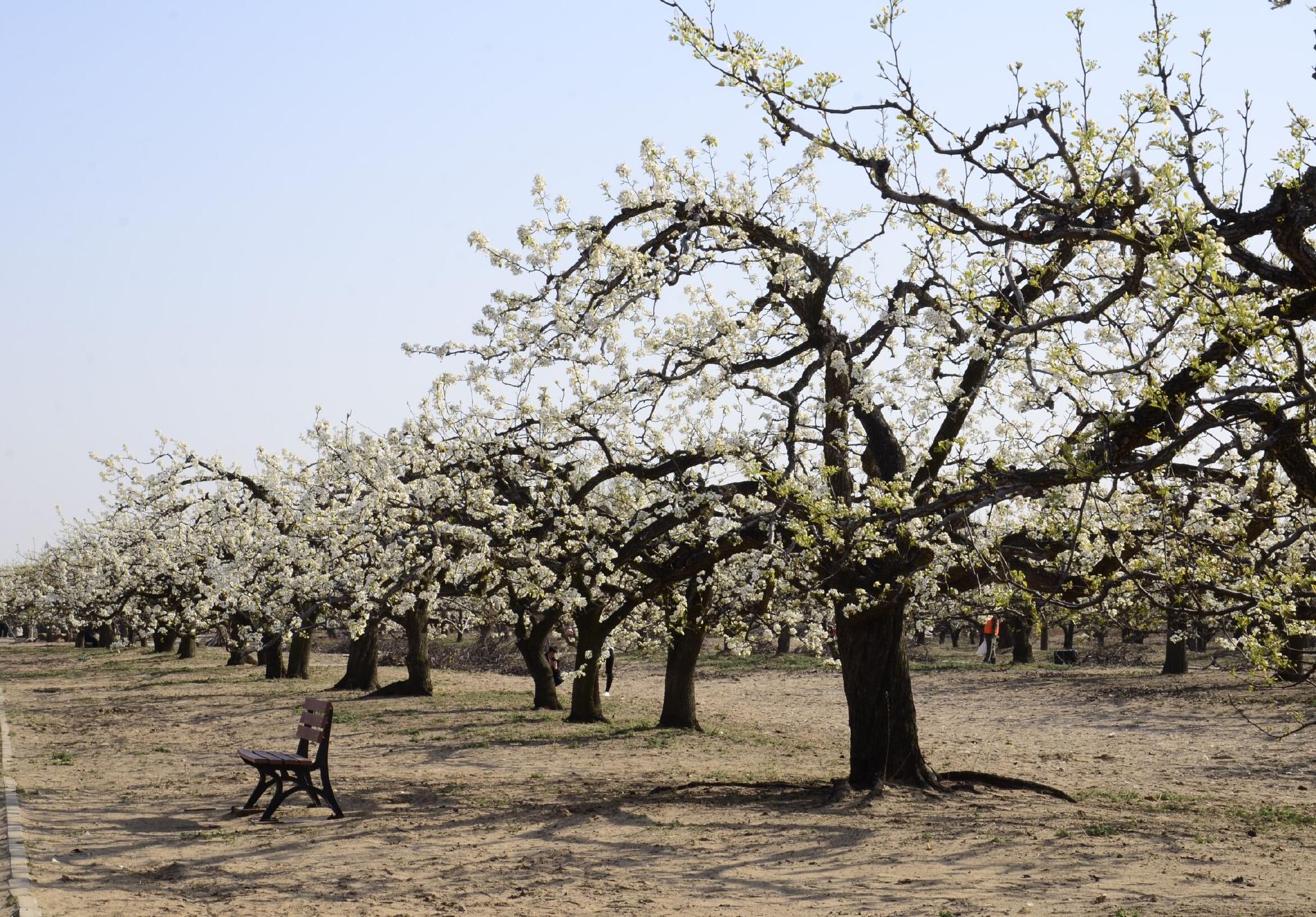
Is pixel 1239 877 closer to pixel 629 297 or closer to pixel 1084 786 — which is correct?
pixel 1084 786

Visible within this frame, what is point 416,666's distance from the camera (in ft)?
84.1

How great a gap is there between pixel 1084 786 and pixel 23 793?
39.1ft

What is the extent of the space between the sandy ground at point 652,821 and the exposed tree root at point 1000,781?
282 mm

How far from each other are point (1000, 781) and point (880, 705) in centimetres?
172

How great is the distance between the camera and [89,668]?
130 ft

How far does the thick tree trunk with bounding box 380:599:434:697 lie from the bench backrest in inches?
532

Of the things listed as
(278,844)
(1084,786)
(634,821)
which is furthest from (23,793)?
(1084,786)

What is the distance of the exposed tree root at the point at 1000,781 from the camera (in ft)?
42.2

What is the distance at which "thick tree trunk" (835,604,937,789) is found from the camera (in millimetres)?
12648

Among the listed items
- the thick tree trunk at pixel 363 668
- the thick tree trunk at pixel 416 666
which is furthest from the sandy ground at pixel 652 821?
the thick tree trunk at pixel 363 668

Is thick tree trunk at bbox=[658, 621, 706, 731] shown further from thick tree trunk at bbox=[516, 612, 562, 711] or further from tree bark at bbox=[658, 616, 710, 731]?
thick tree trunk at bbox=[516, 612, 562, 711]

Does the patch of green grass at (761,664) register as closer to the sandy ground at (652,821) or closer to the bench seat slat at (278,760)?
the sandy ground at (652,821)

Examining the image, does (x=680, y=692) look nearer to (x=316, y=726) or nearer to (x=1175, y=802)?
(x=1175, y=802)

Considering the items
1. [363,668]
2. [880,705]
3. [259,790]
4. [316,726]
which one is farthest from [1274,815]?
[363,668]
